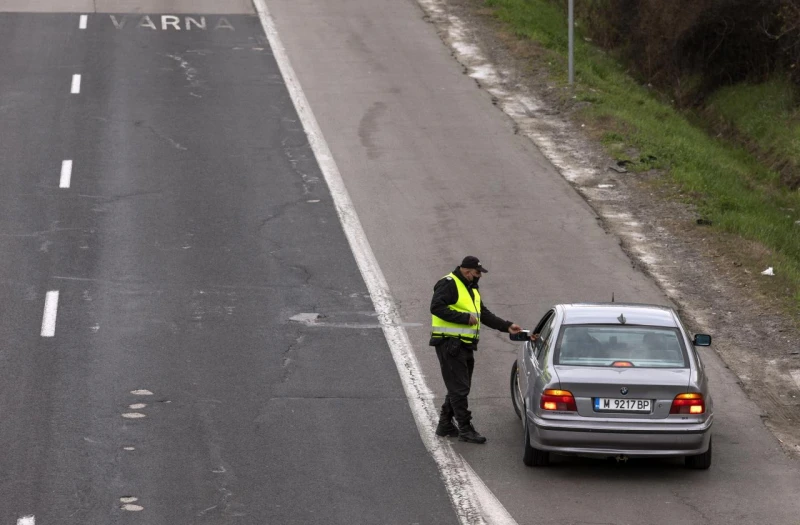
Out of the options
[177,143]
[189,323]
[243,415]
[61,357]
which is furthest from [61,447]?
[177,143]

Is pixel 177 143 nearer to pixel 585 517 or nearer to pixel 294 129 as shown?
pixel 294 129

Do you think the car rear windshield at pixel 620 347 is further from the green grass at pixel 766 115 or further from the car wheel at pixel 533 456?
the green grass at pixel 766 115

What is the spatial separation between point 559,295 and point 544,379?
18.9ft

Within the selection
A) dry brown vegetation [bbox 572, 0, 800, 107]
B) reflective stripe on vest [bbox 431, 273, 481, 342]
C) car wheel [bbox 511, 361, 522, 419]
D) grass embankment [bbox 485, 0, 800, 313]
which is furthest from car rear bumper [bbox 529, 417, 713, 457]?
dry brown vegetation [bbox 572, 0, 800, 107]

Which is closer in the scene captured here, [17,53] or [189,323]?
[189,323]

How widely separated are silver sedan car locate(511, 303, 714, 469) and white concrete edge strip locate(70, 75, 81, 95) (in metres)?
18.8

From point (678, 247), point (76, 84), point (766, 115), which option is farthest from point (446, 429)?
point (766, 115)

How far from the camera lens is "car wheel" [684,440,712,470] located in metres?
11.3

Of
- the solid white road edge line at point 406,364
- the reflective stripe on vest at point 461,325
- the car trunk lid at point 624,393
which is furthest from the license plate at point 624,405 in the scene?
the reflective stripe on vest at point 461,325

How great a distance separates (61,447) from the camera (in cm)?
1173

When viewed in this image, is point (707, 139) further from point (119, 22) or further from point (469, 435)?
point (469, 435)

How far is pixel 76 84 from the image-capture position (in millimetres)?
28266

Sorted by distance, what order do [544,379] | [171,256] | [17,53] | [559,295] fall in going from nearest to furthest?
1. [544,379]
2. [559,295]
3. [171,256]
4. [17,53]

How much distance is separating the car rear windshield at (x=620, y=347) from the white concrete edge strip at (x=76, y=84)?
18747mm
